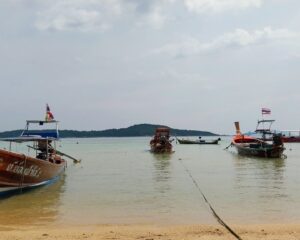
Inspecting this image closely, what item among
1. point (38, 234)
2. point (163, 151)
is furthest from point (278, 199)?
point (163, 151)

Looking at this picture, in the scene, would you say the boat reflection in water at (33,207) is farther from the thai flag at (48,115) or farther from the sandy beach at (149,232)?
the thai flag at (48,115)

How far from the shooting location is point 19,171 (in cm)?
1509

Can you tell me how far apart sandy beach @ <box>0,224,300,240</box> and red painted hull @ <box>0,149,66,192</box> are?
4499mm

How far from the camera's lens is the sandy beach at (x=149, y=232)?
8.27m

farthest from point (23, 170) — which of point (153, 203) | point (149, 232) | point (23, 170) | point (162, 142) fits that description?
point (162, 142)

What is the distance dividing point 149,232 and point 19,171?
24.9 feet

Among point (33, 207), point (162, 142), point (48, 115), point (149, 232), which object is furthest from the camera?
point (162, 142)

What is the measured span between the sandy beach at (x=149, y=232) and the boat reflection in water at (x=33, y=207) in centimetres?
93

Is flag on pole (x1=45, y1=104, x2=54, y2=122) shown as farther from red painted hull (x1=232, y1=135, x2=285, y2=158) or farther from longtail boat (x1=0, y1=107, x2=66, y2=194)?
red painted hull (x1=232, y1=135, x2=285, y2=158)

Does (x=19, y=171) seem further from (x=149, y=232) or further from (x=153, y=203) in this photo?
(x=149, y=232)

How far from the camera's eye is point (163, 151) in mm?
48312

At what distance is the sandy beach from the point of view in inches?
326

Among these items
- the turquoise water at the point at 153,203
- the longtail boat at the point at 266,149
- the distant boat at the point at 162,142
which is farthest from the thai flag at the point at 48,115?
the distant boat at the point at 162,142

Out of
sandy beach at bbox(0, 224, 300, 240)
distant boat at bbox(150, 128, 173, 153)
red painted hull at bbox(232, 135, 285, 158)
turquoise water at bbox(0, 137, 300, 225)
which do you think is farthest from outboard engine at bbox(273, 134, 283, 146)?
sandy beach at bbox(0, 224, 300, 240)
